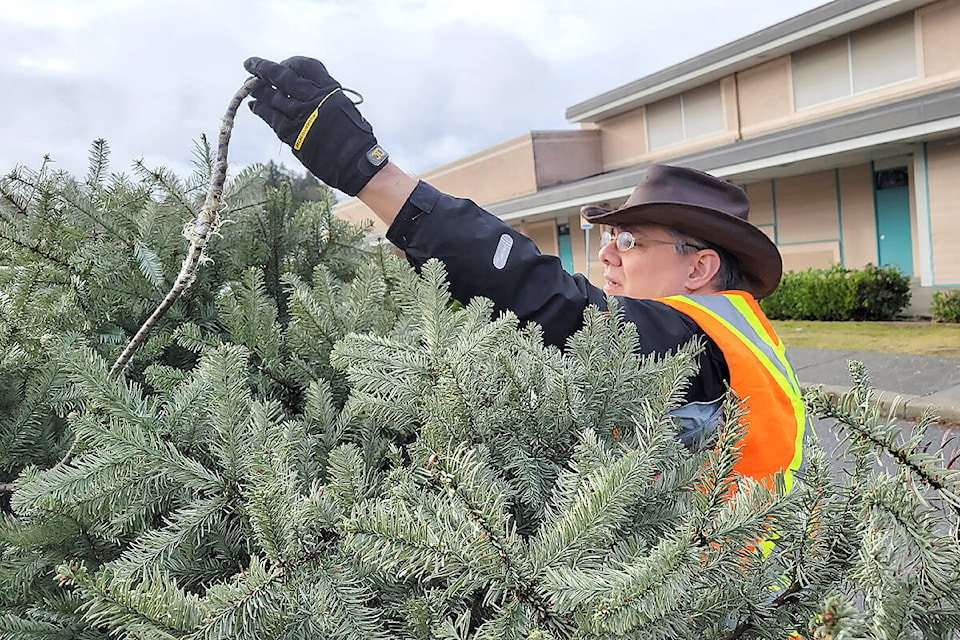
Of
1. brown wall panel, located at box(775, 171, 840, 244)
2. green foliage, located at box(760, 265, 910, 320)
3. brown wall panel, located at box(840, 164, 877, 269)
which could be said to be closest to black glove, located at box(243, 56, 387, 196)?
green foliage, located at box(760, 265, 910, 320)

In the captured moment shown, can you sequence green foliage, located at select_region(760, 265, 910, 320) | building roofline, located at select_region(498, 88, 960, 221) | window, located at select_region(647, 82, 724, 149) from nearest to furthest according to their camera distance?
building roofline, located at select_region(498, 88, 960, 221) → green foliage, located at select_region(760, 265, 910, 320) → window, located at select_region(647, 82, 724, 149)

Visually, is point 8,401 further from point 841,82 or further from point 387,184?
point 841,82

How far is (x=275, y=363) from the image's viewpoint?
1.49 metres

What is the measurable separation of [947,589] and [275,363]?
4.06 feet

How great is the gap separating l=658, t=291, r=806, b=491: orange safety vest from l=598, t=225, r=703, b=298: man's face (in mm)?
251

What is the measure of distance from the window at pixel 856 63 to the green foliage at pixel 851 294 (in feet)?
18.6

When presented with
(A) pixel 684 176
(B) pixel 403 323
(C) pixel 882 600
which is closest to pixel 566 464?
(C) pixel 882 600

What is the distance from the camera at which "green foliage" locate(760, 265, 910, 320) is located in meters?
12.3

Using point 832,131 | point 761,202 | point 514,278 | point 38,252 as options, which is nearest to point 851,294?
point 832,131

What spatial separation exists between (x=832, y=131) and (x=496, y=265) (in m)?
14.5

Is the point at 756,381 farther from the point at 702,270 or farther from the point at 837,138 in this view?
the point at 837,138

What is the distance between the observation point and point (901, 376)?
7.83 m

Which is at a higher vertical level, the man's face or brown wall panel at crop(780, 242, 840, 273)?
the man's face

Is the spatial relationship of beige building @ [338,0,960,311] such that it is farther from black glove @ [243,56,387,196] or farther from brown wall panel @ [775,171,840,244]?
black glove @ [243,56,387,196]
